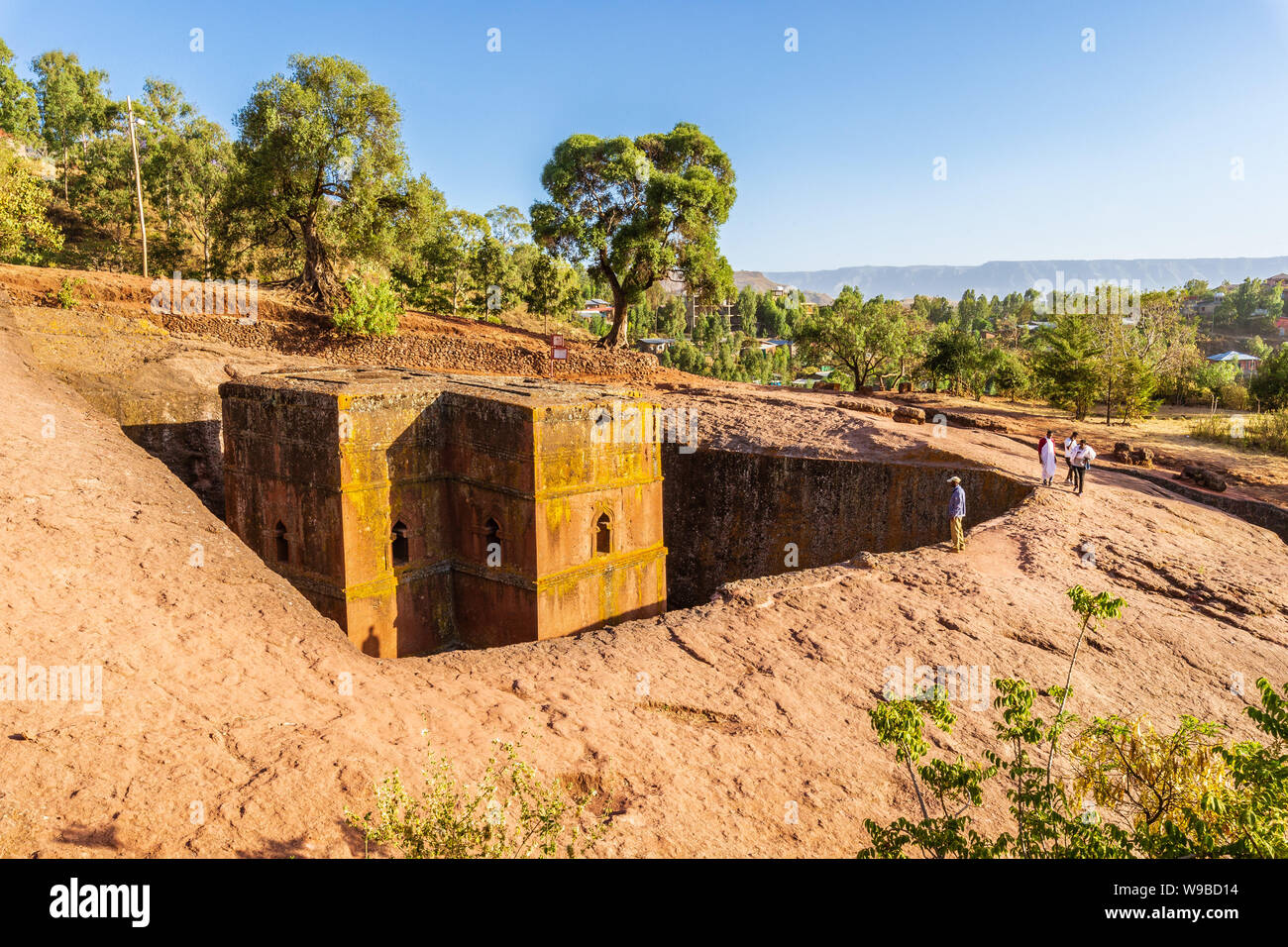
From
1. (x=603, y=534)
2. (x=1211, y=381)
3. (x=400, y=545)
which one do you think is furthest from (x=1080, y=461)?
(x=1211, y=381)

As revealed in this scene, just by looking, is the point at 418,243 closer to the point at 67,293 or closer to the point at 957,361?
the point at 67,293

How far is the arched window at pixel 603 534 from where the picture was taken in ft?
41.4

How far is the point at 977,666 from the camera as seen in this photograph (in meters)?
9.09

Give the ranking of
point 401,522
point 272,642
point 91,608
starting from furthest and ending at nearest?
point 401,522
point 272,642
point 91,608

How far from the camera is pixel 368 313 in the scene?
23438 millimetres

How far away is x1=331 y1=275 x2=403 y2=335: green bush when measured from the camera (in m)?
23.2

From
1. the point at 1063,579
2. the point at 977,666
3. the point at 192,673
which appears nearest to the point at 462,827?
the point at 192,673

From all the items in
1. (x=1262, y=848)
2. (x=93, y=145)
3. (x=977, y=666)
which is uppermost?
(x=93, y=145)

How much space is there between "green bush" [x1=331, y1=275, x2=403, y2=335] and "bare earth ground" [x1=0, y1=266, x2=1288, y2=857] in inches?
422

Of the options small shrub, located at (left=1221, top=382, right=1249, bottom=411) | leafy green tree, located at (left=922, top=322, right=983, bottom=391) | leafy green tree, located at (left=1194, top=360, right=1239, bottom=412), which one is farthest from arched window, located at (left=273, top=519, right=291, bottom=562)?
small shrub, located at (left=1221, top=382, right=1249, bottom=411)

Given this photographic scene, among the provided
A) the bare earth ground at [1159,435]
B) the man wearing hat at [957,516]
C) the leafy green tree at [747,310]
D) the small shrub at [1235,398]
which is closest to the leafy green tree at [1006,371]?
the bare earth ground at [1159,435]

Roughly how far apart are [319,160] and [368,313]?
416cm

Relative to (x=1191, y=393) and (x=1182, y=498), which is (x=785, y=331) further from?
(x=1182, y=498)

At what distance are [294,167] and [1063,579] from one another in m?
20.8
